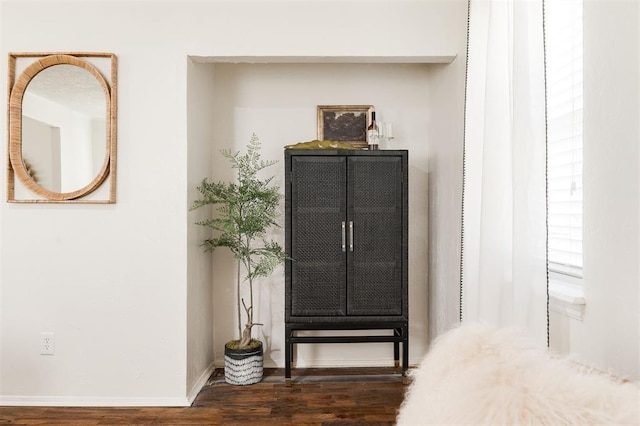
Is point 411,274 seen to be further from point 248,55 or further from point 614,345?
point 614,345

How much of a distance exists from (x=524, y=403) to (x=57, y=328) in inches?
110

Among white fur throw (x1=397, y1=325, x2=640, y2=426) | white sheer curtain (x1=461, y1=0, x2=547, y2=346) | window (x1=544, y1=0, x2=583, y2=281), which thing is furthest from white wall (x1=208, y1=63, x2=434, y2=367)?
white fur throw (x1=397, y1=325, x2=640, y2=426)

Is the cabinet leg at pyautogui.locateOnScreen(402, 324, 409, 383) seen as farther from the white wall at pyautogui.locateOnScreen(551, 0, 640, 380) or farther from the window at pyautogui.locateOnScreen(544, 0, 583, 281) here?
the white wall at pyautogui.locateOnScreen(551, 0, 640, 380)

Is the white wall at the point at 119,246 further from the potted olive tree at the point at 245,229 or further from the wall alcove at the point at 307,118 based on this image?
the wall alcove at the point at 307,118

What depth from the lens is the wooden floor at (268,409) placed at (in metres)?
2.69

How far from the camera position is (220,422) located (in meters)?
2.68

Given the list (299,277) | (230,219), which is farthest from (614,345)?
(230,219)

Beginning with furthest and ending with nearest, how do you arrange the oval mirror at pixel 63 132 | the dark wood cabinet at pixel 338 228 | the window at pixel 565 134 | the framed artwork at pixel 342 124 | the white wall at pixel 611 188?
the framed artwork at pixel 342 124
the dark wood cabinet at pixel 338 228
the oval mirror at pixel 63 132
the window at pixel 565 134
the white wall at pixel 611 188

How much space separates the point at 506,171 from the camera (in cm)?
191

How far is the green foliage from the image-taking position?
315cm

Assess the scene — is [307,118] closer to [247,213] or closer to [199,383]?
[247,213]

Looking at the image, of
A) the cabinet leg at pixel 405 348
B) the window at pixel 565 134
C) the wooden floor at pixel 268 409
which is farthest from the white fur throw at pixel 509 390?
the cabinet leg at pixel 405 348

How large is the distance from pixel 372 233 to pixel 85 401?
1959 mm

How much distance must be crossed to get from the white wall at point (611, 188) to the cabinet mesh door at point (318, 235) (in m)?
1.64
